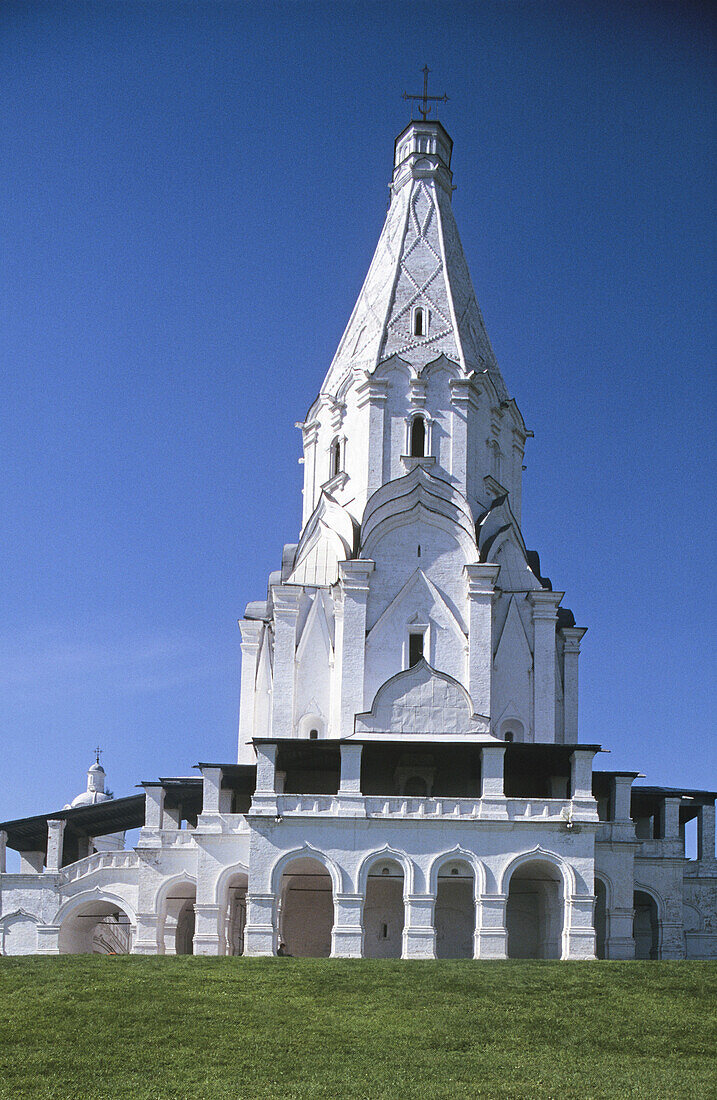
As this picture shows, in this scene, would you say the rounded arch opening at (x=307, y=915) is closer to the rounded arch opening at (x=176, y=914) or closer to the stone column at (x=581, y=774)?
the rounded arch opening at (x=176, y=914)

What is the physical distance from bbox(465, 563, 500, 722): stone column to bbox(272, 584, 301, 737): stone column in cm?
442

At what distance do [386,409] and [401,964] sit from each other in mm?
16060

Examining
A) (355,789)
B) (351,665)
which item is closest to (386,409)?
(351,665)

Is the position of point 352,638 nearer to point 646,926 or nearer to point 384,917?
point 384,917

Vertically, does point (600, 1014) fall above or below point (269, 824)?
below

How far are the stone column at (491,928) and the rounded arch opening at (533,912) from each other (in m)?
1.22

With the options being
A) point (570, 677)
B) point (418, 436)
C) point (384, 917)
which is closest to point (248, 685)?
point (418, 436)

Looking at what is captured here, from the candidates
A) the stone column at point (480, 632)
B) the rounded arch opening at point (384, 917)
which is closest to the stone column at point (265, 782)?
the rounded arch opening at point (384, 917)

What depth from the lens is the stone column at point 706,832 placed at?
30625 millimetres

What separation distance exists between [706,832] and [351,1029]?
16.0 metres

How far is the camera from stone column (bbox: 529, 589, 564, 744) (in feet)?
104

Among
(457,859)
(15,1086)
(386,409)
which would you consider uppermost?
(386,409)

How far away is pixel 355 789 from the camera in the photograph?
84.3 ft

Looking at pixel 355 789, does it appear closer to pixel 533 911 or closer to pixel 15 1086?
pixel 533 911
